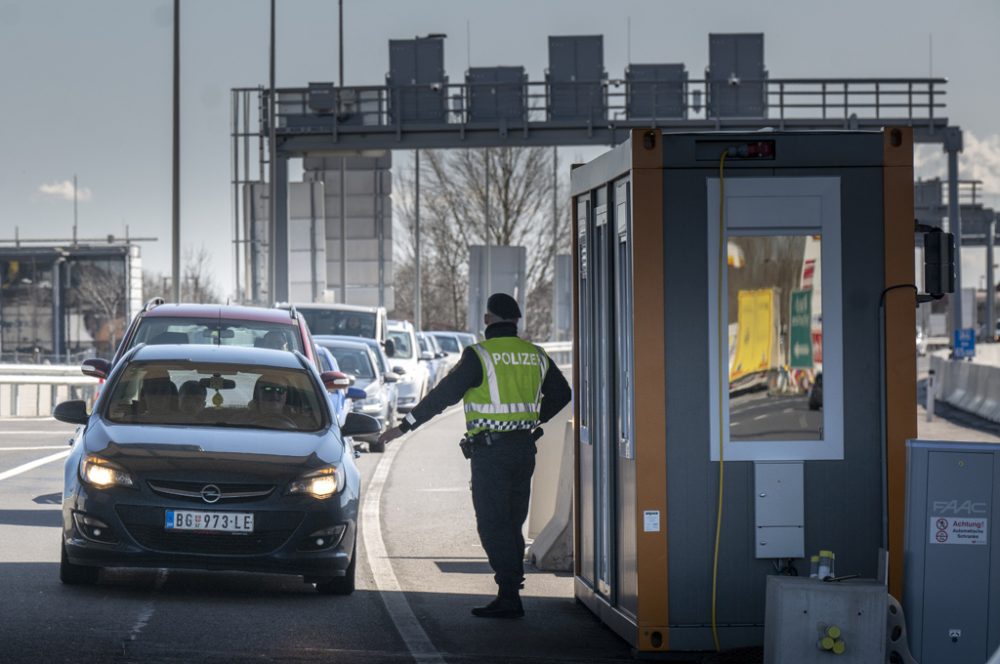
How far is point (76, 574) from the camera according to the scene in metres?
10.7

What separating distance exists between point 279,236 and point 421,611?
35.5 meters

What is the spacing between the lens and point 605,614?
387 inches

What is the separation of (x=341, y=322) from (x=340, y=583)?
19773 millimetres

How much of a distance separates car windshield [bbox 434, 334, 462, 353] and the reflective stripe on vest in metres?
42.0

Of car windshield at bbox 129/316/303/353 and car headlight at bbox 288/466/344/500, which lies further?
car windshield at bbox 129/316/303/353

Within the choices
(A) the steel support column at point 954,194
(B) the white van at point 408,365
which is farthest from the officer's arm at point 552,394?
(A) the steel support column at point 954,194

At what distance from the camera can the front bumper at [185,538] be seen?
1024cm

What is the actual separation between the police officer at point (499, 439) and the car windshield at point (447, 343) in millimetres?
42001

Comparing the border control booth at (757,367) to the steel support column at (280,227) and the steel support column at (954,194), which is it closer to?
the steel support column at (954,194)

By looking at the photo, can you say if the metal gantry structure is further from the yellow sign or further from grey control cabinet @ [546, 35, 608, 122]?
the yellow sign

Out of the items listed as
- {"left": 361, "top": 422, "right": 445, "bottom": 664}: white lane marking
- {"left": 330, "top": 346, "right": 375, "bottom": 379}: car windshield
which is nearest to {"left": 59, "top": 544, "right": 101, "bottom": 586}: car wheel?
{"left": 361, "top": 422, "right": 445, "bottom": 664}: white lane marking

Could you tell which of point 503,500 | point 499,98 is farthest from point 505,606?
point 499,98

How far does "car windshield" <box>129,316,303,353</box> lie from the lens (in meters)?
16.6

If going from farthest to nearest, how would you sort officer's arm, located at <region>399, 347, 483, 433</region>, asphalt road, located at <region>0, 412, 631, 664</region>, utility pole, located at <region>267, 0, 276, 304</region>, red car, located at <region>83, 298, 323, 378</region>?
utility pole, located at <region>267, 0, 276, 304</region> < red car, located at <region>83, 298, 323, 378</region> < officer's arm, located at <region>399, 347, 483, 433</region> < asphalt road, located at <region>0, 412, 631, 664</region>
